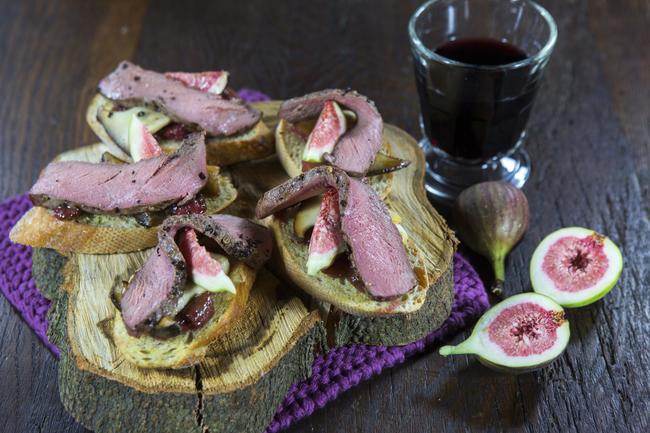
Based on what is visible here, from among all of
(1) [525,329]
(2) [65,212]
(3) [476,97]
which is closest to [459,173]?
(3) [476,97]

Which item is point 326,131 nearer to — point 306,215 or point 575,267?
point 306,215

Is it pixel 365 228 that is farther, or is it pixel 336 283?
pixel 336 283

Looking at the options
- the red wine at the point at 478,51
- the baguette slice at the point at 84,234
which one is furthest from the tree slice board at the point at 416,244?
the red wine at the point at 478,51

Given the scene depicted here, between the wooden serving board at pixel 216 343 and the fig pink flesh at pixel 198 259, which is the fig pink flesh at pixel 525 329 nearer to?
the wooden serving board at pixel 216 343

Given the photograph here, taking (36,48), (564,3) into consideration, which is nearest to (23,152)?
(36,48)

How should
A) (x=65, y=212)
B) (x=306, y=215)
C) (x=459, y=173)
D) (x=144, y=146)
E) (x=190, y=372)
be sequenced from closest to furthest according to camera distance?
(x=190, y=372), (x=306, y=215), (x=65, y=212), (x=144, y=146), (x=459, y=173)
